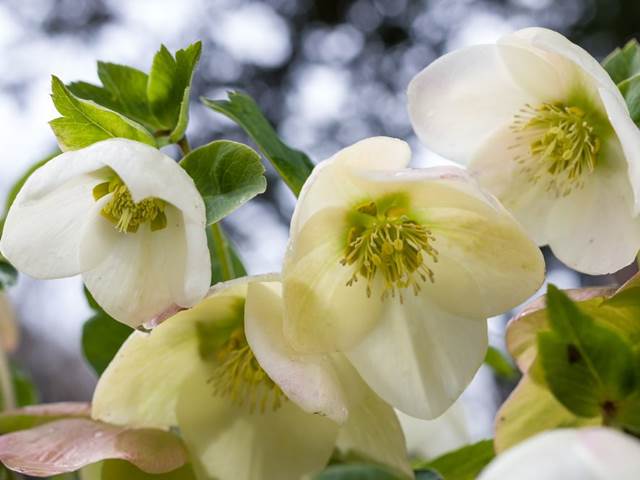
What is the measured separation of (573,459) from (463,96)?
324mm

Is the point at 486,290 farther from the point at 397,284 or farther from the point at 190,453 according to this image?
the point at 190,453

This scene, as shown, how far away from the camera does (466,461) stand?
51cm

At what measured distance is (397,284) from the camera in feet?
1.65

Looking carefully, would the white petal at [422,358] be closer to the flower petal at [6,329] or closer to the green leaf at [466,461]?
the green leaf at [466,461]

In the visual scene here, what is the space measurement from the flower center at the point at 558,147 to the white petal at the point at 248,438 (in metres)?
0.19

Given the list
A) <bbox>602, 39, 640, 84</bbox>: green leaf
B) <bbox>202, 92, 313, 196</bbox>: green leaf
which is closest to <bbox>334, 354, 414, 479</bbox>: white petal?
<bbox>202, 92, 313, 196</bbox>: green leaf

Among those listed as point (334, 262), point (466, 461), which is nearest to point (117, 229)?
point (334, 262)

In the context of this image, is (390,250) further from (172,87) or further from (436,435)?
(436,435)

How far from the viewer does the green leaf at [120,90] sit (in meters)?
0.52

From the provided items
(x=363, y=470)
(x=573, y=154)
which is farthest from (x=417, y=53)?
(x=363, y=470)

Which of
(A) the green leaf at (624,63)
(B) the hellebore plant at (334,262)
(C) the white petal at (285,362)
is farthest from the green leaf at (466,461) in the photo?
(A) the green leaf at (624,63)

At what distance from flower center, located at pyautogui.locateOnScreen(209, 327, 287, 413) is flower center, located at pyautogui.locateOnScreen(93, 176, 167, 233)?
0.27 ft

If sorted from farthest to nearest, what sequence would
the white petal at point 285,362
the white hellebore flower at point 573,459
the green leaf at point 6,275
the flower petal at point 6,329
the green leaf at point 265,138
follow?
the flower petal at point 6,329 → the green leaf at point 6,275 → the green leaf at point 265,138 → the white petal at point 285,362 → the white hellebore flower at point 573,459

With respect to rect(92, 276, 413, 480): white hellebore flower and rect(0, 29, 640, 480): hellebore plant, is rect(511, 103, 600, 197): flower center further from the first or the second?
rect(92, 276, 413, 480): white hellebore flower
